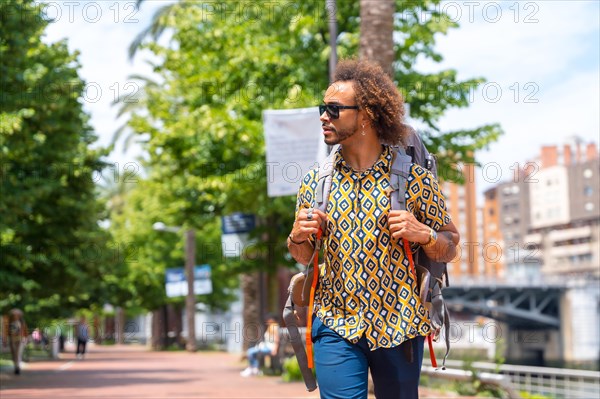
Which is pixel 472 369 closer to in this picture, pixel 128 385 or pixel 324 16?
pixel 128 385

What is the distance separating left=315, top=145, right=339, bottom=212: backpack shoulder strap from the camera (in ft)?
15.0

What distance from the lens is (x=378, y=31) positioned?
14.6 metres

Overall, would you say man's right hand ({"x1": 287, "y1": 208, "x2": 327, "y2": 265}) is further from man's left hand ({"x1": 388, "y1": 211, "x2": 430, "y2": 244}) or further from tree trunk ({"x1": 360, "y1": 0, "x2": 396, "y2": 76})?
tree trunk ({"x1": 360, "y1": 0, "x2": 396, "y2": 76})

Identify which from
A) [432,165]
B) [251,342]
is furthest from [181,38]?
[432,165]

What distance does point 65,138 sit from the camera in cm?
2348

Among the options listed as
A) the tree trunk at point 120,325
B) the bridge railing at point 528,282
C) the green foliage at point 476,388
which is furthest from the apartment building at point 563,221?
the green foliage at point 476,388

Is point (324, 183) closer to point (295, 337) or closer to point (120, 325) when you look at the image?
point (295, 337)

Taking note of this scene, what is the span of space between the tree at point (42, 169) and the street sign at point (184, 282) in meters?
13.4

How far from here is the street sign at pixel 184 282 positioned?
44625 mm

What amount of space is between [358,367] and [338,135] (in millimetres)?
950

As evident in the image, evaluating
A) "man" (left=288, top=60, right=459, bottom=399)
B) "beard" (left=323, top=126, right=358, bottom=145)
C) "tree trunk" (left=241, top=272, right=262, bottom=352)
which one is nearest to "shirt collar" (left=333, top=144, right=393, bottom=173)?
"man" (left=288, top=60, right=459, bottom=399)

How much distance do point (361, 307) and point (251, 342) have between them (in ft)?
87.9

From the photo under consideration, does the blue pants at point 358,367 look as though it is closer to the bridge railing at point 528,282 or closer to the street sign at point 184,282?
the street sign at point 184,282

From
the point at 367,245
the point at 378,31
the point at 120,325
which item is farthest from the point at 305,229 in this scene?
the point at 120,325
